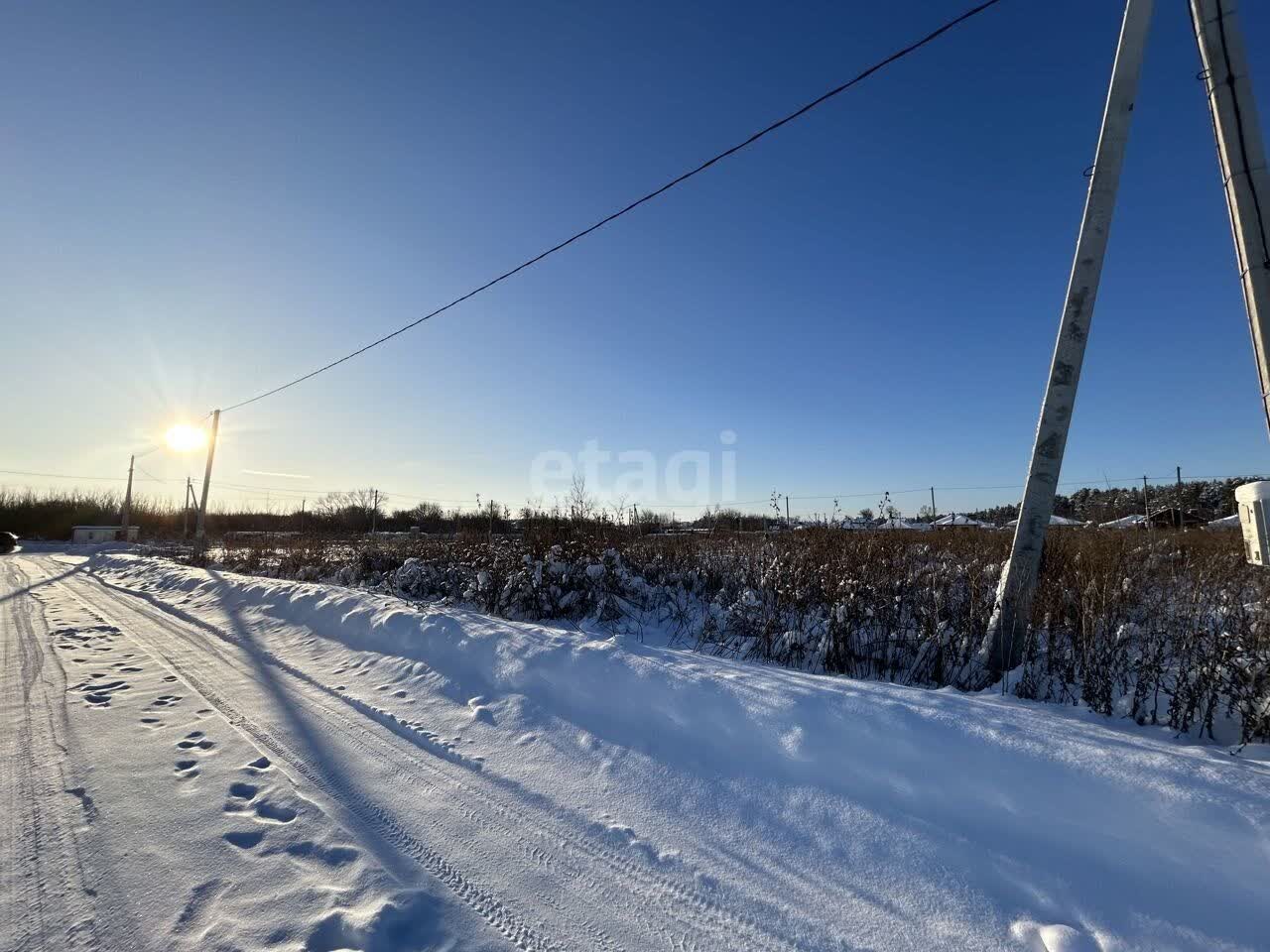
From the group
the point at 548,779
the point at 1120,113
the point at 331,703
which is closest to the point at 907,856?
the point at 548,779

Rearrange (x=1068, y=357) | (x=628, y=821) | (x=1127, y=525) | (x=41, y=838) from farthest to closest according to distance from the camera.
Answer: (x=1127, y=525) < (x=1068, y=357) < (x=628, y=821) < (x=41, y=838)

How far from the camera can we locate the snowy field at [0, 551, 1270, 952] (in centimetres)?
191

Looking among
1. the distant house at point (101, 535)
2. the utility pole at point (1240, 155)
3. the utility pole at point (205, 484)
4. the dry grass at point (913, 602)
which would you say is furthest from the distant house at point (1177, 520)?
the distant house at point (101, 535)

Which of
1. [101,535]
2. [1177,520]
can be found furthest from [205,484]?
[1177,520]

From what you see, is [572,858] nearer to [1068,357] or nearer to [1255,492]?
[1255,492]

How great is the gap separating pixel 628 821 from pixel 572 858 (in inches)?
14.3

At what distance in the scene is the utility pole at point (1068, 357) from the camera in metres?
4.20

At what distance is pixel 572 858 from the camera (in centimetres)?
236

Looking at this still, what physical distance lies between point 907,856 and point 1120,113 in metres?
5.33

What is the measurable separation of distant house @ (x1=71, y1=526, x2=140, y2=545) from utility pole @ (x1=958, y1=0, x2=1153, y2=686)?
133 feet

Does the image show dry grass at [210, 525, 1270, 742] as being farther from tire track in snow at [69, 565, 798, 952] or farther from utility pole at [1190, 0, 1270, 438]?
tire track in snow at [69, 565, 798, 952]

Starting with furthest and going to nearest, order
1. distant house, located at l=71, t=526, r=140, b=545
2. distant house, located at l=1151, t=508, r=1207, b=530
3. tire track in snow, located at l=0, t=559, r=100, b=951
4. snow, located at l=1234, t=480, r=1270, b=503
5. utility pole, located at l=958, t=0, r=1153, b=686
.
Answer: distant house, located at l=71, t=526, r=140, b=545 < distant house, located at l=1151, t=508, r=1207, b=530 < utility pole, located at l=958, t=0, r=1153, b=686 < snow, located at l=1234, t=480, r=1270, b=503 < tire track in snow, located at l=0, t=559, r=100, b=951

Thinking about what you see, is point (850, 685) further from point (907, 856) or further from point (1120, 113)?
point (1120, 113)

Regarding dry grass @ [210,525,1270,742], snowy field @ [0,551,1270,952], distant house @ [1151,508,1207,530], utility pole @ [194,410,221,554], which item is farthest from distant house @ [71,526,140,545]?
distant house @ [1151,508,1207,530]
